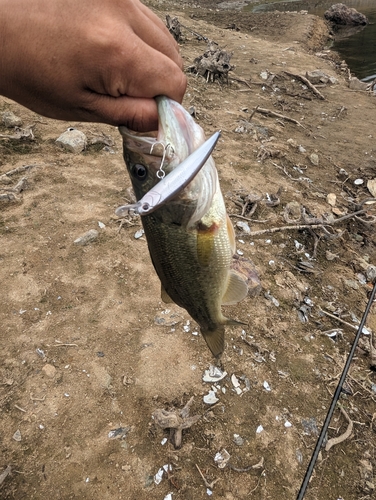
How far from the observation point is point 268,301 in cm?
415

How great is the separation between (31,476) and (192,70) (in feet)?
32.3

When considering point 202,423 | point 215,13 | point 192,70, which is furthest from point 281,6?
point 202,423

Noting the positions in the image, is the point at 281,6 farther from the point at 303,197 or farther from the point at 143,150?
the point at 143,150

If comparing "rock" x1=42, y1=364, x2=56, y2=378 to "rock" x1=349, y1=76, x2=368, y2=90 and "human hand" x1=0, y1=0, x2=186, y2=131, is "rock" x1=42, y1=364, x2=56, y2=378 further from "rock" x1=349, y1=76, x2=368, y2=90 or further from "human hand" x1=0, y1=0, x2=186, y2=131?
"rock" x1=349, y1=76, x2=368, y2=90

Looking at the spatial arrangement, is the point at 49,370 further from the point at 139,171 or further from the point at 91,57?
the point at 91,57

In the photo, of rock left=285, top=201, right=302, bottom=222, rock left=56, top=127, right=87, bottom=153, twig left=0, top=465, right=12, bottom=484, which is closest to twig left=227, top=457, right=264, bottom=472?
twig left=0, top=465, right=12, bottom=484

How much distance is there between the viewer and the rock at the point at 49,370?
3164 mm

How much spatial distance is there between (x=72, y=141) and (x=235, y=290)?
4415 millimetres

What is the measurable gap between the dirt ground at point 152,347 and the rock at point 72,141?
125mm

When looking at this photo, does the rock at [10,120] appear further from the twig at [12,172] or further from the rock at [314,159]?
the rock at [314,159]

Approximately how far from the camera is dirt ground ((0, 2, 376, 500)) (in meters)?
2.79

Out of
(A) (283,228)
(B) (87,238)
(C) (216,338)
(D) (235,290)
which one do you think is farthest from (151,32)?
(A) (283,228)

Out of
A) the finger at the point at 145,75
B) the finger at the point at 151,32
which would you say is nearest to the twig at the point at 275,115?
the finger at the point at 151,32

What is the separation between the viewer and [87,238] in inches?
171
